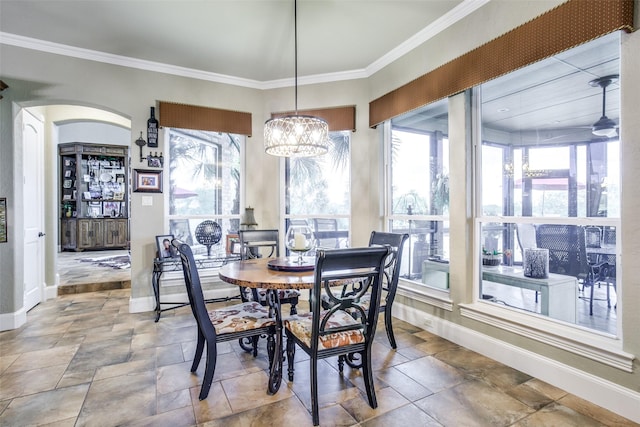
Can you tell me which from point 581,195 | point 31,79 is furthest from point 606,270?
point 31,79

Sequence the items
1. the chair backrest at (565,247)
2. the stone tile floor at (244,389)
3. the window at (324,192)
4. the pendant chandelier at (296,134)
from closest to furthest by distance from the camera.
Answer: the stone tile floor at (244,389) < the chair backrest at (565,247) < the pendant chandelier at (296,134) < the window at (324,192)

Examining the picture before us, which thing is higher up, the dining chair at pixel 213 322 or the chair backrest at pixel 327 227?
the chair backrest at pixel 327 227

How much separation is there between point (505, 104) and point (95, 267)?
22.9ft

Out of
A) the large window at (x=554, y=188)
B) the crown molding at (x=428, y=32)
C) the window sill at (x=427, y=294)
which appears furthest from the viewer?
the window sill at (x=427, y=294)

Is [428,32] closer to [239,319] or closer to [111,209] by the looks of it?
[239,319]

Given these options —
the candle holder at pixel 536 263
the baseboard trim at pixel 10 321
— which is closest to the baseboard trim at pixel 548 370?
the candle holder at pixel 536 263

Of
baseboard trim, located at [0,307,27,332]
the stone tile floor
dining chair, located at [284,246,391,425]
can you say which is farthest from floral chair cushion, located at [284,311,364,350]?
baseboard trim, located at [0,307,27,332]

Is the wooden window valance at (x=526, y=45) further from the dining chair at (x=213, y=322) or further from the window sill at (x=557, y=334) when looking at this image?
the dining chair at (x=213, y=322)

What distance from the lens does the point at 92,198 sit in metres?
8.68

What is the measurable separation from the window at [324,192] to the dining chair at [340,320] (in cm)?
229

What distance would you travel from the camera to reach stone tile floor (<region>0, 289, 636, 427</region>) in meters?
1.91

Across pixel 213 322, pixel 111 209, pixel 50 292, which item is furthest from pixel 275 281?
pixel 111 209

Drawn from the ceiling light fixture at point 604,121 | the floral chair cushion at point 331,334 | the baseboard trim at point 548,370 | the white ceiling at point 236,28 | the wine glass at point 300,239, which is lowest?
the baseboard trim at point 548,370

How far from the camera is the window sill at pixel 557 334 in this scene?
1965mm
